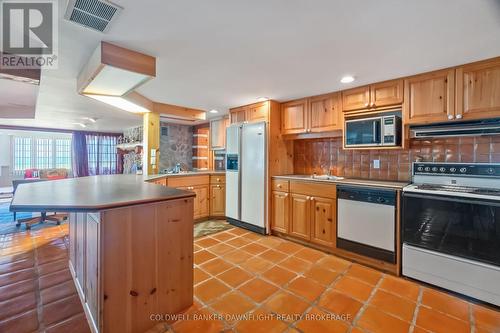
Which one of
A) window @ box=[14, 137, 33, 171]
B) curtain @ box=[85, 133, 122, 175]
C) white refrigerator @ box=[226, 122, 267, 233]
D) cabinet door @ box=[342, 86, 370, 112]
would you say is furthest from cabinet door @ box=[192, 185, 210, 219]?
window @ box=[14, 137, 33, 171]

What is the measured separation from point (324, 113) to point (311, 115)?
0.20 metres

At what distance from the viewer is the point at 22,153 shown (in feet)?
25.1

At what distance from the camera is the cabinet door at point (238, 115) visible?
3.92 metres

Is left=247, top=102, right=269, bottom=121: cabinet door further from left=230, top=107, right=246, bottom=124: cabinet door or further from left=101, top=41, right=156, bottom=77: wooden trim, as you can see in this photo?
left=101, top=41, right=156, bottom=77: wooden trim

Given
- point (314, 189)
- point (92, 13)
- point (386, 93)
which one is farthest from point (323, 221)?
point (92, 13)

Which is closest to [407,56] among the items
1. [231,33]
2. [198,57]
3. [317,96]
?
[317,96]

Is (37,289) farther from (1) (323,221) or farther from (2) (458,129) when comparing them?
(2) (458,129)

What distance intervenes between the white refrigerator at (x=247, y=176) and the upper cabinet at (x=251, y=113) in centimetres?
14

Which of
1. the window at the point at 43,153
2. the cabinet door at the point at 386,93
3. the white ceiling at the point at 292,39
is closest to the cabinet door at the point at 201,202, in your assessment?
the white ceiling at the point at 292,39

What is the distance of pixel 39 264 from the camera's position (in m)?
2.47

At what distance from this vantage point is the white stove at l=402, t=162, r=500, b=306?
5.99 feet

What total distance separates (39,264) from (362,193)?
3719 mm

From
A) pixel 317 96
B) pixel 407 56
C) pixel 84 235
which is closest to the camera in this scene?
pixel 84 235

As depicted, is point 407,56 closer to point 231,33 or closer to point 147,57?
point 231,33
